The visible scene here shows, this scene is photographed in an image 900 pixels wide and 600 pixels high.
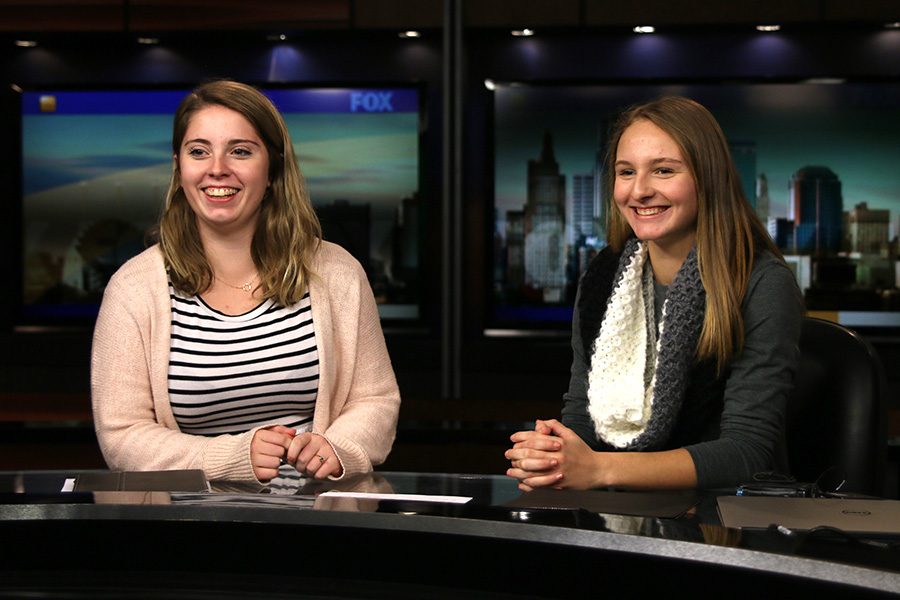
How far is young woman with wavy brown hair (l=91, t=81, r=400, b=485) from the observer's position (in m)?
1.99

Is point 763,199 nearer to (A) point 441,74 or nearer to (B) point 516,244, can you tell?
(B) point 516,244

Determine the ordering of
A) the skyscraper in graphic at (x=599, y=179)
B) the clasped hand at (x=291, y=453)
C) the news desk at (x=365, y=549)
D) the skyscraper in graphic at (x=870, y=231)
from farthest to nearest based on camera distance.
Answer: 1. the skyscraper in graphic at (x=599, y=179)
2. the skyscraper in graphic at (x=870, y=231)
3. the clasped hand at (x=291, y=453)
4. the news desk at (x=365, y=549)

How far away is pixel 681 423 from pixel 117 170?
3.33 m

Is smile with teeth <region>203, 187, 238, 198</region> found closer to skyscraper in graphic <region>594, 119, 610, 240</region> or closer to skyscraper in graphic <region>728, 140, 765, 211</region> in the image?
skyscraper in graphic <region>594, 119, 610, 240</region>

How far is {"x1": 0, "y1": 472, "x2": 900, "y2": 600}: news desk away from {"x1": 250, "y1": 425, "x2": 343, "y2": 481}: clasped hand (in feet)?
1.19

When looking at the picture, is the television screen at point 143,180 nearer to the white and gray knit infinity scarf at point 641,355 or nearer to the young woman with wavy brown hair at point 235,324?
the young woman with wavy brown hair at point 235,324

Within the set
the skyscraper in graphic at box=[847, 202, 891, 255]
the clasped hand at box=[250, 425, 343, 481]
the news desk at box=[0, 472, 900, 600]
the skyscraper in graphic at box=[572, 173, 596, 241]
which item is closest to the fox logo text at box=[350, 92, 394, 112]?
the skyscraper in graphic at box=[572, 173, 596, 241]

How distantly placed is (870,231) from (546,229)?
1.20 metres

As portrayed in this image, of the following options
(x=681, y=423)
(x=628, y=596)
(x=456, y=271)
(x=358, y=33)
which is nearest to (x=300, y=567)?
(x=628, y=596)

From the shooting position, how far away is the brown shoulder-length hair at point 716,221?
73.5 inches

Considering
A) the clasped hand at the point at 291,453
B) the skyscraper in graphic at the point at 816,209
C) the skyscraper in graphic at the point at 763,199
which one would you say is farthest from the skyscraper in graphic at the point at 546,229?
the clasped hand at the point at 291,453

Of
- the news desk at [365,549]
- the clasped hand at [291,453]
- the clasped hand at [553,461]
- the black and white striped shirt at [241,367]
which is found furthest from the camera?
the black and white striped shirt at [241,367]

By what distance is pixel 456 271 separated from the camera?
4.41 metres

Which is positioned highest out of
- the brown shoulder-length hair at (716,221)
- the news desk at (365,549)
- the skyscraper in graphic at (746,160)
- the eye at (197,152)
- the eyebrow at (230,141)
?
the skyscraper in graphic at (746,160)
